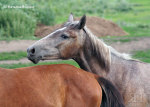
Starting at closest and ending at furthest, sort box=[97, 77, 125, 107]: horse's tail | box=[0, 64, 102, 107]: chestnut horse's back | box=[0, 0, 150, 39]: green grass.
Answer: box=[0, 64, 102, 107]: chestnut horse's back < box=[97, 77, 125, 107]: horse's tail < box=[0, 0, 150, 39]: green grass

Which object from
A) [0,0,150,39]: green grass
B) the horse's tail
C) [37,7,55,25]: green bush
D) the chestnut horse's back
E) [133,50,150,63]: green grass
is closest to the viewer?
the chestnut horse's back

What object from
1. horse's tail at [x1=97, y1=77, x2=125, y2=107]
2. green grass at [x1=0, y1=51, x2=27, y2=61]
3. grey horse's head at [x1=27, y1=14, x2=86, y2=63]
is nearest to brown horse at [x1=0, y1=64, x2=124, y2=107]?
horse's tail at [x1=97, y1=77, x2=125, y2=107]

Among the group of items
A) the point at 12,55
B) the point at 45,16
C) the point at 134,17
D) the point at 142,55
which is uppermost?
the point at 142,55

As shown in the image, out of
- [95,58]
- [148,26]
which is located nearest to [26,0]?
[148,26]

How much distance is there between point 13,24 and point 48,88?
9.76 m

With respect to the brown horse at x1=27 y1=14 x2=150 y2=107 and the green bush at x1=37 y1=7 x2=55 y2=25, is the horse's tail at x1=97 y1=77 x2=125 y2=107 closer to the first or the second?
the brown horse at x1=27 y1=14 x2=150 y2=107

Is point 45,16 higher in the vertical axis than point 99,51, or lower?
lower

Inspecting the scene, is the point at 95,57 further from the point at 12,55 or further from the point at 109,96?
the point at 12,55

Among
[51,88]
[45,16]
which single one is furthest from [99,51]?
[45,16]

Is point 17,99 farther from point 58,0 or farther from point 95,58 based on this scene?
point 58,0

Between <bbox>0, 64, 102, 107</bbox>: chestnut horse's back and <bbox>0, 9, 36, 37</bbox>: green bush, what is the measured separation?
30.9 feet

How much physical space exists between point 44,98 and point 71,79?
1.26 ft

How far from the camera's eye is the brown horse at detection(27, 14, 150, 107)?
4.69 m

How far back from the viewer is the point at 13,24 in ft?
43.9
